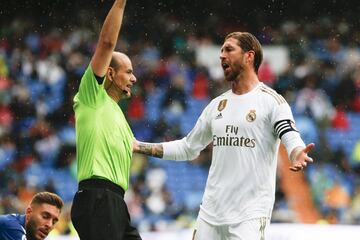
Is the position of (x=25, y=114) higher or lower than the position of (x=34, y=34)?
→ lower

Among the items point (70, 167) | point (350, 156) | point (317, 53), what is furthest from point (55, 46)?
point (350, 156)

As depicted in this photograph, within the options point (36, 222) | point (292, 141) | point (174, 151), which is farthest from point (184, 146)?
point (36, 222)

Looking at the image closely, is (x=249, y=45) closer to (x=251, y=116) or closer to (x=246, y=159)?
(x=251, y=116)

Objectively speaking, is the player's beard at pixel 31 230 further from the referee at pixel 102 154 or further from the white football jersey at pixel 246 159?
the white football jersey at pixel 246 159

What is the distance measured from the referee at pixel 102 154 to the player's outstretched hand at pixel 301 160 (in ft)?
3.21

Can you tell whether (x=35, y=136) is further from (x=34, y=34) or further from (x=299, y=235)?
(x=299, y=235)

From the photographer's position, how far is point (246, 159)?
522 cm

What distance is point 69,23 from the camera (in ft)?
60.3

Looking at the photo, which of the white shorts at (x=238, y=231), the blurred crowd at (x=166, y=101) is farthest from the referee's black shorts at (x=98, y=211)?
the blurred crowd at (x=166, y=101)

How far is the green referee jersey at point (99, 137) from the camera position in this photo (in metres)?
4.86

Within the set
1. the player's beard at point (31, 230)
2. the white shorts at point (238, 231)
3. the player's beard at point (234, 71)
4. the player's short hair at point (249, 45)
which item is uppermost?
the player's short hair at point (249, 45)

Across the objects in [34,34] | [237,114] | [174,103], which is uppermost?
[34,34]

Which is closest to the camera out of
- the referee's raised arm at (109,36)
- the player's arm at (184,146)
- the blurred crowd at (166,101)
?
the referee's raised arm at (109,36)

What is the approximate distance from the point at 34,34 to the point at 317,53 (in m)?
5.95
